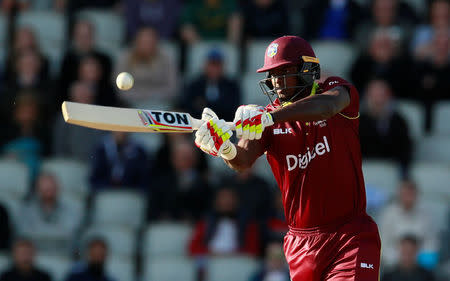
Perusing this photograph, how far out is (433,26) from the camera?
1083 centimetres

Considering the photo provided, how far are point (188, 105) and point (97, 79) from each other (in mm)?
1234

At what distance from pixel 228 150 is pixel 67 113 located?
1.06 meters

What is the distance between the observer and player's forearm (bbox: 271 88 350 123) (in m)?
4.83

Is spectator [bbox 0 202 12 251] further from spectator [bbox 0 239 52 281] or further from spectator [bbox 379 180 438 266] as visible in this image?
Result: spectator [bbox 379 180 438 266]

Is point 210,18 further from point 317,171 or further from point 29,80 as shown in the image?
point 317,171

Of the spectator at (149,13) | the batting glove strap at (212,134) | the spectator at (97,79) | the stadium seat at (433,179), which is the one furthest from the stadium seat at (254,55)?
the batting glove strap at (212,134)

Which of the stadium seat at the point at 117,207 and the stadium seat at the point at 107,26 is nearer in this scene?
the stadium seat at the point at 117,207

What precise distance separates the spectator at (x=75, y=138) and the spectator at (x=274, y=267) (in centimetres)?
269

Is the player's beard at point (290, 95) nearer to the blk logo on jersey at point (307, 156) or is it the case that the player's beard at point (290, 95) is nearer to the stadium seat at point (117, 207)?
the blk logo on jersey at point (307, 156)

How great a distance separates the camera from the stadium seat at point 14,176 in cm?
1024

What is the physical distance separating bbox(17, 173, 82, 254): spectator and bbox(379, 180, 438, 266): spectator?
11.7ft

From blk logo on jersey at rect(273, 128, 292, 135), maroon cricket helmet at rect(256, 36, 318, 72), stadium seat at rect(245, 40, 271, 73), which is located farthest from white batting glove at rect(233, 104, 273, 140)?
stadium seat at rect(245, 40, 271, 73)

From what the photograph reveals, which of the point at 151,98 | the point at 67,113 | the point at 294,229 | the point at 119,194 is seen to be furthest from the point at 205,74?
the point at 67,113

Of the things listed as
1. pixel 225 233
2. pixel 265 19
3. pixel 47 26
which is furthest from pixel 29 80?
pixel 225 233
